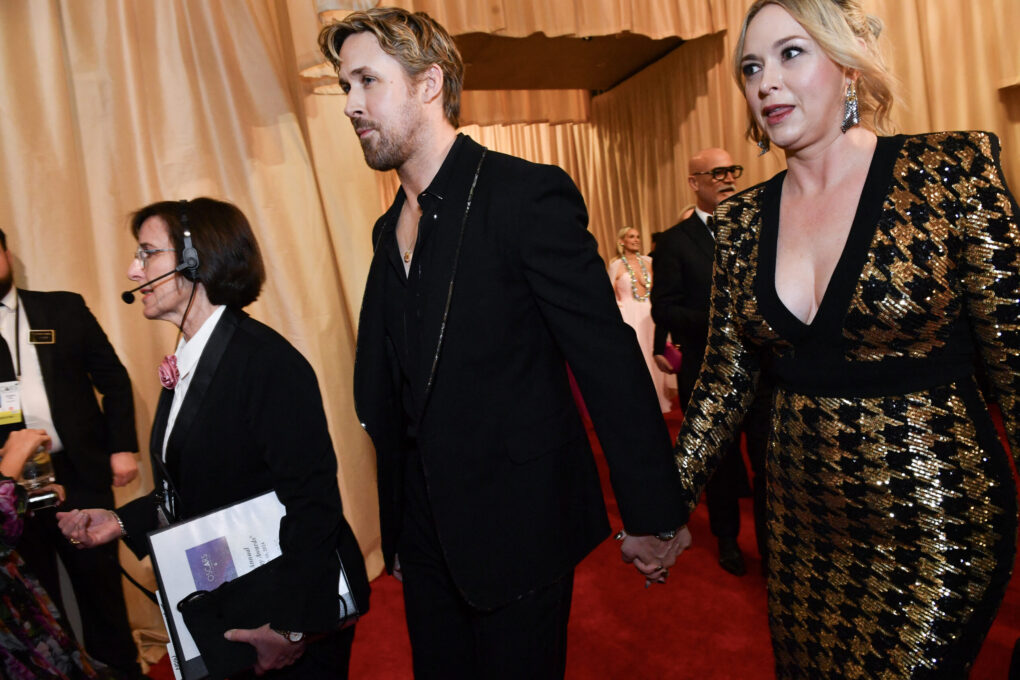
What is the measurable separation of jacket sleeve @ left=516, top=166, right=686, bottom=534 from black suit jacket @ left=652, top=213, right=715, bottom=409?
175 cm

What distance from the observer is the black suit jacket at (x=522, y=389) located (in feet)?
4.34

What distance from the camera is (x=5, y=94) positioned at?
2.93 metres

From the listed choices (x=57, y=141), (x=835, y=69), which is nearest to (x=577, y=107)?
(x=57, y=141)

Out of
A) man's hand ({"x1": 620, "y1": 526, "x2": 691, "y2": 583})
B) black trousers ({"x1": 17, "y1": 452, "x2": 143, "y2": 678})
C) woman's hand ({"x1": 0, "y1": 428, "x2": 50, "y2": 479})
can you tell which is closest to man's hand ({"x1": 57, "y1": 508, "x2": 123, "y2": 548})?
woman's hand ({"x1": 0, "y1": 428, "x2": 50, "y2": 479})

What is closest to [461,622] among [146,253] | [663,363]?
[146,253]

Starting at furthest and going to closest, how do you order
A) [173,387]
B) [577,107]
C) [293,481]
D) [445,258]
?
[577,107], [173,387], [293,481], [445,258]

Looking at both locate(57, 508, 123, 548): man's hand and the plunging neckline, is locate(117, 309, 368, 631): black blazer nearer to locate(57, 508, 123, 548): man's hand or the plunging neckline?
Result: locate(57, 508, 123, 548): man's hand

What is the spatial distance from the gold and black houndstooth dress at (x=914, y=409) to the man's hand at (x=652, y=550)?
27 cm

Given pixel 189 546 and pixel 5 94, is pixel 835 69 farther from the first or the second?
pixel 5 94

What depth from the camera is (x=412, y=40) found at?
5.00ft

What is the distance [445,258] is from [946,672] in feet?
3.89

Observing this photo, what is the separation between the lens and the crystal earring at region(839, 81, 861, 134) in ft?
4.48

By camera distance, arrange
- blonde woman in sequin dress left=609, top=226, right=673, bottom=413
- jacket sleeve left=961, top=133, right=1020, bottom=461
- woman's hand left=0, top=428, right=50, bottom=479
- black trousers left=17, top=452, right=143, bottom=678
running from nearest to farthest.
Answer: jacket sleeve left=961, top=133, right=1020, bottom=461, woman's hand left=0, top=428, right=50, bottom=479, black trousers left=17, top=452, right=143, bottom=678, blonde woman in sequin dress left=609, top=226, right=673, bottom=413

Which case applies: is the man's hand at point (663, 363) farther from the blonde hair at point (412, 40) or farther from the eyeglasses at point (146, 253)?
the eyeglasses at point (146, 253)
